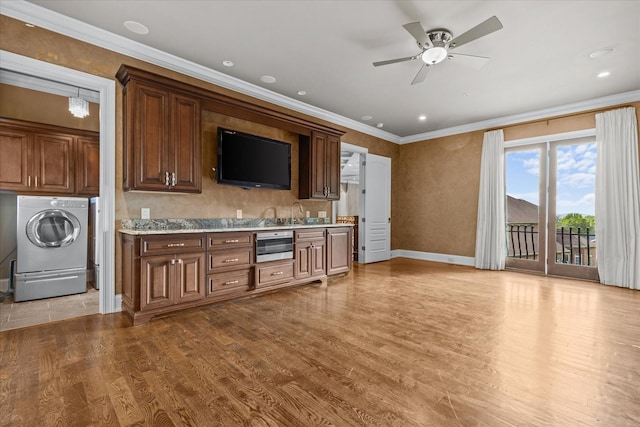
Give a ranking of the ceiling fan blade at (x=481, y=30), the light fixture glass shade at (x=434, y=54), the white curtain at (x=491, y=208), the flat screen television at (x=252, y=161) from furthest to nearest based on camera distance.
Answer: the white curtain at (x=491, y=208)
the flat screen television at (x=252, y=161)
the light fixture glass shade at (x=434, y=54)
the ceiling fan blade at (x=481, y=30)

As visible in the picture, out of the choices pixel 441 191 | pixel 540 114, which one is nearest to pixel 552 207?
pixel 540 114

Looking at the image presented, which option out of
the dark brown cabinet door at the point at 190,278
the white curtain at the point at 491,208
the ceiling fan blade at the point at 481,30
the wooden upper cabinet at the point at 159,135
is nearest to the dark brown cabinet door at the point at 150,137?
the wooden upper cabinet at the point at 159,135

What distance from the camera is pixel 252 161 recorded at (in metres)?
4.29

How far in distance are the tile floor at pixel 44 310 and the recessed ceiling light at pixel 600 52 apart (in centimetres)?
635

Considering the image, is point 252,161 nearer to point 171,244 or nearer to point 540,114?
point 171,244

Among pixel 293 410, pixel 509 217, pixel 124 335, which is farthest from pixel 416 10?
pixel 509 217

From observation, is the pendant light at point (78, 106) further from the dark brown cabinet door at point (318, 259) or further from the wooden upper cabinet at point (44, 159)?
the dark brown cabinet door at point (318, 259)

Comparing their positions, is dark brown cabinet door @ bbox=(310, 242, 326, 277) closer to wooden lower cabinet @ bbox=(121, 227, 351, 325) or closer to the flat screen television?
wooden lower cabinet @ bbox=(121, 227, 351, 325)

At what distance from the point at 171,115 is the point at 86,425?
290 cm

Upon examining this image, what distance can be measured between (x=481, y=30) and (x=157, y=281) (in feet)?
12.5

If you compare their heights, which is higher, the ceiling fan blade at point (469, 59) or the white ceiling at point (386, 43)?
the white ceiling at point (386, 43)

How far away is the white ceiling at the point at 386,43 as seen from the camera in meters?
2.72

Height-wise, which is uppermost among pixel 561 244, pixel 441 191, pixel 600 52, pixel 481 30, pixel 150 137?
pixel 600 52

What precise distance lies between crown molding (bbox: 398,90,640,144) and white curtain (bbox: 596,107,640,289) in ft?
0.60
